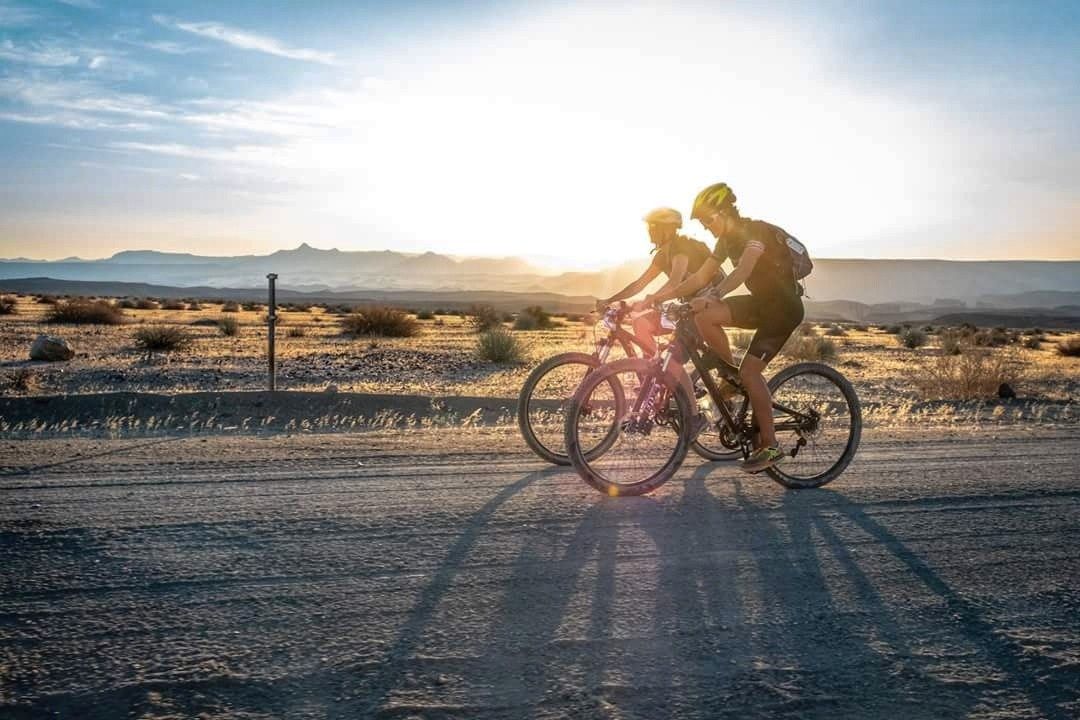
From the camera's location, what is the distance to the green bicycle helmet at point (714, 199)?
6.54 metres

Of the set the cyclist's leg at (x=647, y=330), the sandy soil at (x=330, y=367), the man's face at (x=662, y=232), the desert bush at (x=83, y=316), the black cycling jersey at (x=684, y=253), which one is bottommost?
the sandy soil at (x=330, y=367)

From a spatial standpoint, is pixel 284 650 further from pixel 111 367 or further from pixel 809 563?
pixel 111 367

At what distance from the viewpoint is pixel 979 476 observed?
7.10 metres

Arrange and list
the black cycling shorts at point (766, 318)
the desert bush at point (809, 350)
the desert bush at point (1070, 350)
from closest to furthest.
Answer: the black cycling shorts at point (766, 318)
the desert bush at point (809, 350)
the desert bush at point (1070, 350)

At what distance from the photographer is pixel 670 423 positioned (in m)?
6.80

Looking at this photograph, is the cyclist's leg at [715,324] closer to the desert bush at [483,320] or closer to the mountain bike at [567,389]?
the mountain bike at [567,389]

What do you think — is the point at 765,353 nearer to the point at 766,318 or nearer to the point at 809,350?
the point at 766,318

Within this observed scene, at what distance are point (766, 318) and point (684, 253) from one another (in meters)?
0.93

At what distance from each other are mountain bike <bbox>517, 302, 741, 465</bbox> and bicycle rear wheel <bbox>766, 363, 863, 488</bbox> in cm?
44

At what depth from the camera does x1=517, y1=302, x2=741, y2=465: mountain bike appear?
7109 mm

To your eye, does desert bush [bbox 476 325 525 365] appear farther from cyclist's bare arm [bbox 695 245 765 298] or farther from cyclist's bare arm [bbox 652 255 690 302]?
cyclist's bare arm [bbox 695 245 765 298]

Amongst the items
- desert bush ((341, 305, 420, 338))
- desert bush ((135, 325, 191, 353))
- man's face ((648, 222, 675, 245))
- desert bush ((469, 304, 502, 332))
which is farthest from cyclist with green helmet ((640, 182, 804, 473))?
desert bush ((469, 304, 502, 332))

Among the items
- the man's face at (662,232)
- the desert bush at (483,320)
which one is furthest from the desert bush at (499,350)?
the man's face at (662,232)

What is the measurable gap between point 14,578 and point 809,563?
3979 mm
